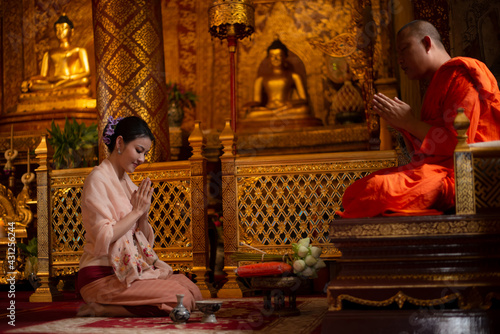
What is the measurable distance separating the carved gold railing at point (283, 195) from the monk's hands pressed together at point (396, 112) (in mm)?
1493

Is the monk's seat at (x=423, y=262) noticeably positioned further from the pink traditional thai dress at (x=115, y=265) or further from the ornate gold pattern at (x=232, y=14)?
the ornate gold pattern at (x=232, y=14)

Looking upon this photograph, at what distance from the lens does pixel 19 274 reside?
5.59m

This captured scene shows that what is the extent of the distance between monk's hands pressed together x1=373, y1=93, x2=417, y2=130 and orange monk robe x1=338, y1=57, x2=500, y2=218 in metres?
0.11

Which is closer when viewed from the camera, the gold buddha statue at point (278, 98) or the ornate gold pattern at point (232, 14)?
the ornate gold pattern at point (232, 14)

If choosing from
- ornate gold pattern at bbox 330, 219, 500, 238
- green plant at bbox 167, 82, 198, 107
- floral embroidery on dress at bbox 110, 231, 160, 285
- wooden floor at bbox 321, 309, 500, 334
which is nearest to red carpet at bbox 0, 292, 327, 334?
floral embroidery on dress at bbox 110, 231, 160, 285

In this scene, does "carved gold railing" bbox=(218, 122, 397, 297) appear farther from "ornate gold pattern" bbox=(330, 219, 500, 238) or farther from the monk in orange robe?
"ornate gold pattern" bbox=(330, 219, 500, 238)

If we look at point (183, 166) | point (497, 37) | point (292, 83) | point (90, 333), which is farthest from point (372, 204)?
point (292, 83)

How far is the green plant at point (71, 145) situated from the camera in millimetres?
5793

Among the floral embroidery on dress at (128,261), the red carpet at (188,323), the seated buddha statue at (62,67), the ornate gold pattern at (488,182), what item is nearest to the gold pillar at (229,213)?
the red carpet at (188,323)

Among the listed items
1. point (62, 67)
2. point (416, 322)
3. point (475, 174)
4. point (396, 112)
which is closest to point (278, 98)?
point (62, 67)

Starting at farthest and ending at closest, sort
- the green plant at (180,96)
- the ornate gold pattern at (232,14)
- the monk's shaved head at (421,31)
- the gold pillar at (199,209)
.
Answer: the green plant at (180,96), the ornate gold pattern at (232,14), the gold pillar at (199,209), the monk's shaved head at (421,31)

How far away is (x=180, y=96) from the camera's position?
8.12 m

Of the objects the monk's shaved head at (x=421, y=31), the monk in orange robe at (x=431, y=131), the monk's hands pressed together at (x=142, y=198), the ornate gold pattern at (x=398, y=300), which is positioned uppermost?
the monk's shaved head at (x=421, y=31)

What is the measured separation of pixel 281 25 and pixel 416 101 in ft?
13.7
